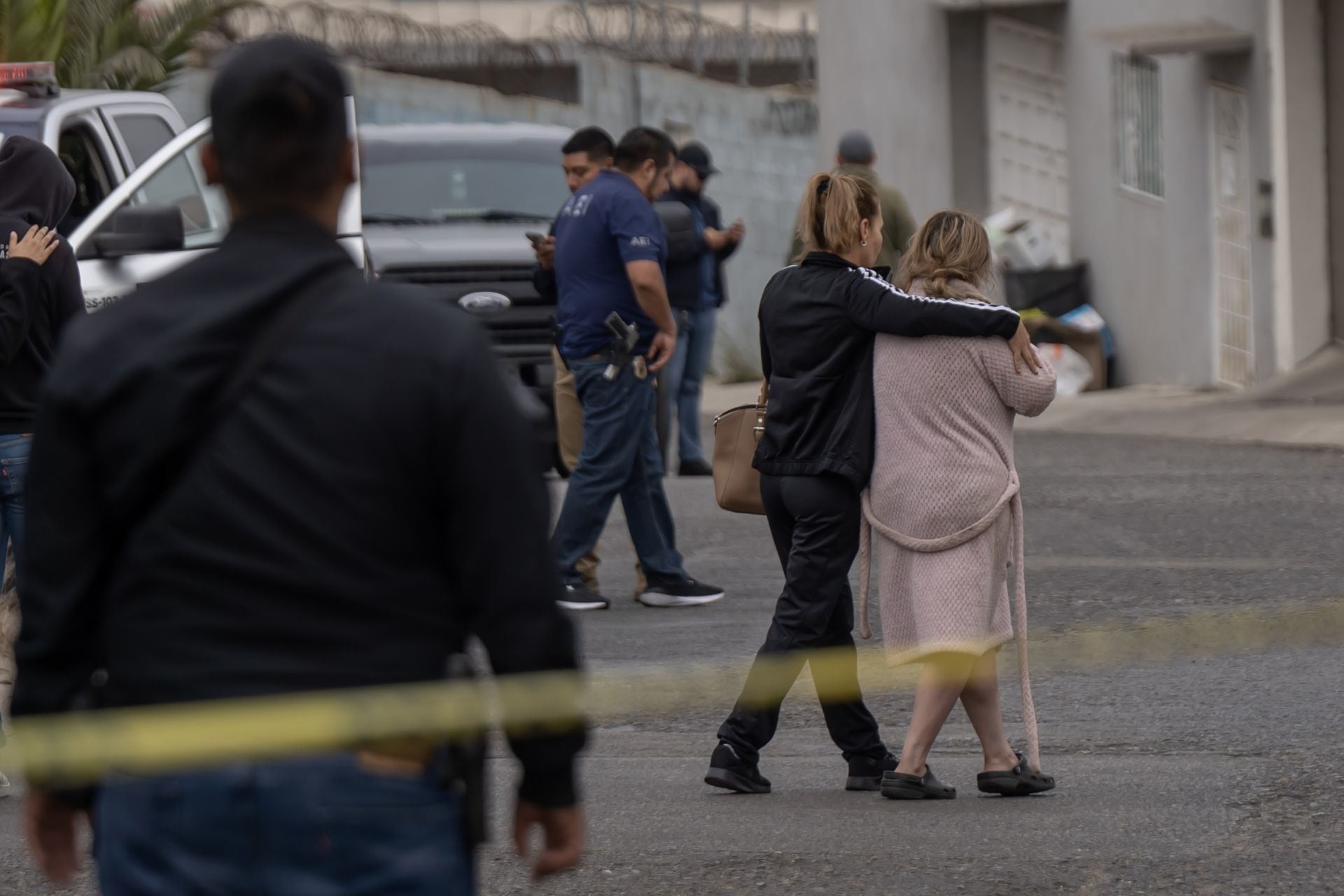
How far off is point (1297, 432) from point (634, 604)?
6355 mm

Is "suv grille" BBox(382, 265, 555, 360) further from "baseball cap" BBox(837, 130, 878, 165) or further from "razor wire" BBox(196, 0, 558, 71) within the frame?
"razor wire" BBox(196, 0, 558, 71)

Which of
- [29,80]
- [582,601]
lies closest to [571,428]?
[582,601]

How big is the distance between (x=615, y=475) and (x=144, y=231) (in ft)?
7.45

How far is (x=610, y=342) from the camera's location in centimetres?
875

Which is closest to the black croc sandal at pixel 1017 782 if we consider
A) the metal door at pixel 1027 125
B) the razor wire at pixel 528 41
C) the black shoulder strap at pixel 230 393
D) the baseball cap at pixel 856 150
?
the black shoulder strap at pixel 230 393

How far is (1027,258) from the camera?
1880 centimetres

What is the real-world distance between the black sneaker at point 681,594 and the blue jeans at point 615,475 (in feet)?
0.10

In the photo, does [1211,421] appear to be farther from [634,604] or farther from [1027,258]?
[634,604]

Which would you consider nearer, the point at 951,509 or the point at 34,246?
the point at 951,509

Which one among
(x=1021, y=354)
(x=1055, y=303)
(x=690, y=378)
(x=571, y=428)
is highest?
(x=1021, y=354)

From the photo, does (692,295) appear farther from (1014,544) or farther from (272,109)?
(272,109)

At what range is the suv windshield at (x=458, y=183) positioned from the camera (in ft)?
43.1

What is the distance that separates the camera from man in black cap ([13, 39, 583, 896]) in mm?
2545

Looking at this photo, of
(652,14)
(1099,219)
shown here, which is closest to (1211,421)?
(1099,219)
